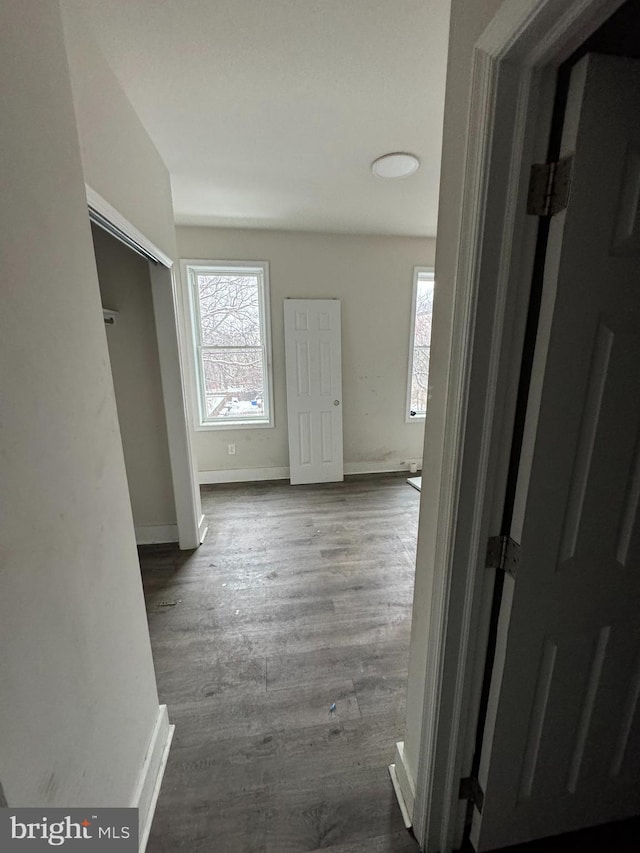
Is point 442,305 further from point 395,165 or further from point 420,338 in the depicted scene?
point 420,338

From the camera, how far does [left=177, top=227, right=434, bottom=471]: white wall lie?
3.58 metres

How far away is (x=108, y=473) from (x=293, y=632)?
1.43 metres

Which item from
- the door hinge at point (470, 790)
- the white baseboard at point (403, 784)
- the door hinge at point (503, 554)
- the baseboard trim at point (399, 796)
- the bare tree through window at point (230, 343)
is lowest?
the baseboard trim at point (399, 796)

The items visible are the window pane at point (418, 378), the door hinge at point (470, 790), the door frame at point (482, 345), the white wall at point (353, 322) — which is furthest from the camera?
the window pane at point (418, 378)

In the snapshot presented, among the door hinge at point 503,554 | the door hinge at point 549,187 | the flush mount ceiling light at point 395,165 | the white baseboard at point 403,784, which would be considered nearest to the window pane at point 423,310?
the flush mount ceiling light at point 395,165

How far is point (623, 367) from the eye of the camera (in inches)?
28.6

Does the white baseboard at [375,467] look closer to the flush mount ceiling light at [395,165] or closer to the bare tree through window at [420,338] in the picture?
the bare tree through window at [420,338]

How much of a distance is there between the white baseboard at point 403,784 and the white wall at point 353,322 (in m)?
3.05

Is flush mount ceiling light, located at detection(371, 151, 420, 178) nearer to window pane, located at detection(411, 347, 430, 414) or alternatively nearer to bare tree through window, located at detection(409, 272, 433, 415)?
bare tree through window, located at detection(409, 272, 433, 415)

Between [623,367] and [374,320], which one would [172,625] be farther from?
[374,320]

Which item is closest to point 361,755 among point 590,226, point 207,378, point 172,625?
point 172,625

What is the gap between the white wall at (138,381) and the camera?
7.66 ft

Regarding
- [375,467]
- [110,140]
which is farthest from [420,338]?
[110,140]

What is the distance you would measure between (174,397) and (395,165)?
86.1 inches
